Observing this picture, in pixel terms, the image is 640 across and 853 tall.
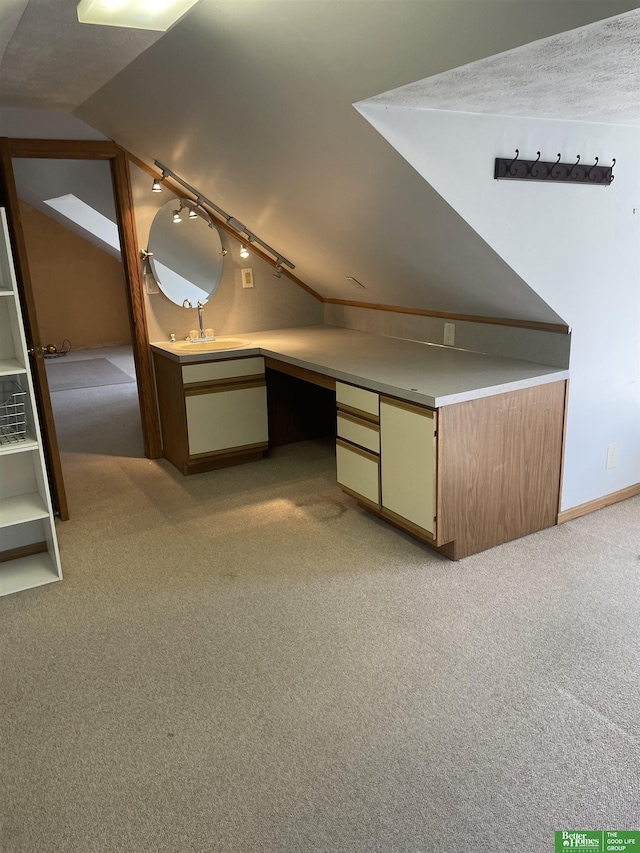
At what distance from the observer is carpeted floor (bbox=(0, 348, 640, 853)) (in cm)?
159

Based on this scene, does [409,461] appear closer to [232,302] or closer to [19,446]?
[19,446]

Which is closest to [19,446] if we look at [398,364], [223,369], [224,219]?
[223,369]

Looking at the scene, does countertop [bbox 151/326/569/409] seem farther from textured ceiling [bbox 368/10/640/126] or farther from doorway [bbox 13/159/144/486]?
doorway [bbox 13/159/144/486]

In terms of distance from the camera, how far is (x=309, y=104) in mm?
2270

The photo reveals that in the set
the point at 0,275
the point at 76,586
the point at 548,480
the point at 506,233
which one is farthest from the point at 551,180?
the point at 76,586

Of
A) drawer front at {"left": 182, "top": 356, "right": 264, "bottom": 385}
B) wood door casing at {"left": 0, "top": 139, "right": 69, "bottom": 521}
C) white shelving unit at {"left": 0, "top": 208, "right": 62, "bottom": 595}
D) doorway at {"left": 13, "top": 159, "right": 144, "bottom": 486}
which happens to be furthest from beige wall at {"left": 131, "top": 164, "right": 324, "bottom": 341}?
white shelving unit at {"left": 0, "top": 208, "right": 62, "bottom": 595}

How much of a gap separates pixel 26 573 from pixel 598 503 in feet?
8.72

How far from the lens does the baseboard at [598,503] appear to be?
3092 millimetres

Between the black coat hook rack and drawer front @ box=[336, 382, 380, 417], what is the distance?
100 centimetres

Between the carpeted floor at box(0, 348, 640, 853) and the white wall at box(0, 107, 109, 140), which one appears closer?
the carpeted floor at box(0, 348, 640, 853)

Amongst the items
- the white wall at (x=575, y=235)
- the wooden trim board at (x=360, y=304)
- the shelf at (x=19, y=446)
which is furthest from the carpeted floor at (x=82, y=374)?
the white wall at (x=575, y=235)

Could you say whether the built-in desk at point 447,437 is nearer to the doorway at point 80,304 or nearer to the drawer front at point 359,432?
the drawer front at point 359,432

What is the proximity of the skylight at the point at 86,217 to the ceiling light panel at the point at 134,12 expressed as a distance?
5319mm

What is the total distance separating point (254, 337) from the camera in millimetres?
4199
